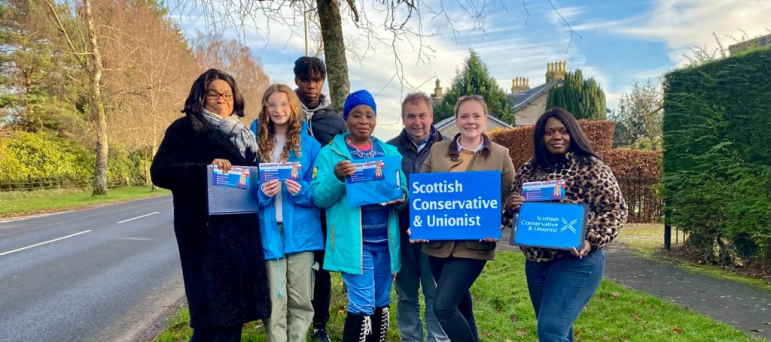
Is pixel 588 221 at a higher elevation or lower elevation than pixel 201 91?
lower

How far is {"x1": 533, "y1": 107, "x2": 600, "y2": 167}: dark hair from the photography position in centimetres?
299

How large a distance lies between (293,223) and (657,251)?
830 cm

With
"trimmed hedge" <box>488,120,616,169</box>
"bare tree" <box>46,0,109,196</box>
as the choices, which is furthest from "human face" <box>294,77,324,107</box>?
"bare tree" <box>46,0,109,196</box>

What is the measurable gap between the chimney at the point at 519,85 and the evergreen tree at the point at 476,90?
1475cm

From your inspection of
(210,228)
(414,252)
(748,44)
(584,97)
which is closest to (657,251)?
(748,44)

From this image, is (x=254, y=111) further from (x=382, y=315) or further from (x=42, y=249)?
(x=382, y=315)

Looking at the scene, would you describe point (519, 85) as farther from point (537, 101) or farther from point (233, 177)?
point (233, 177)

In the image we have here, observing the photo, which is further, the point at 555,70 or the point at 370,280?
the point at 555,70

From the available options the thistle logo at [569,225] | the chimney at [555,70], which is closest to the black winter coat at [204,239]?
the thistle logo at [569,225]

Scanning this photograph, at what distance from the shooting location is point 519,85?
5503 cm

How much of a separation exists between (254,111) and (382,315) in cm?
4958

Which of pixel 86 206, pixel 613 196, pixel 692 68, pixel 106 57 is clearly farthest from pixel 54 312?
pixel 106 57

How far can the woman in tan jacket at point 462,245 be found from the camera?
330 centimetres

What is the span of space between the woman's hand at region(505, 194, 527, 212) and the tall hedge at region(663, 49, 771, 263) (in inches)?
227
